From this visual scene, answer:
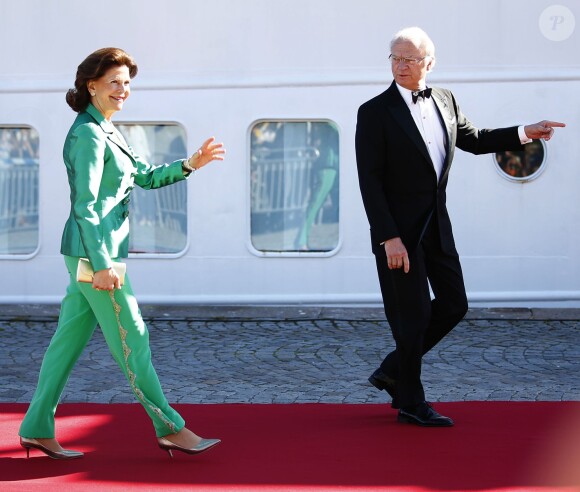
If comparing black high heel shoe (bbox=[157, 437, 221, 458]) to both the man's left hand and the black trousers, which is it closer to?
the black trousers

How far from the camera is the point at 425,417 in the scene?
5883 mm

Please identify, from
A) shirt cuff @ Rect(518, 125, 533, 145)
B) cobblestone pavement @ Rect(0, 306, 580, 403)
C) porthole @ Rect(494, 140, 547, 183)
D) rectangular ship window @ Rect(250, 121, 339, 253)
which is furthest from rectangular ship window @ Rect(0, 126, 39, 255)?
shirt cuff @ Rect(518, 125, 533, 145)

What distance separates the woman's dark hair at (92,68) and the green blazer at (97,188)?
0.05 metres

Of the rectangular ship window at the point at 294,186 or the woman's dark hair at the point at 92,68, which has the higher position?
the woman's dark hair at the point at 92,68

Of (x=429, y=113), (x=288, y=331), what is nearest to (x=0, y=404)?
(x=429, y=113)

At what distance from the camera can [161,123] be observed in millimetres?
11273

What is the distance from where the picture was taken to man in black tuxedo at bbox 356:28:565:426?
574cm

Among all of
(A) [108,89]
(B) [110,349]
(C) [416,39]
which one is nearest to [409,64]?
(C) [416,39]

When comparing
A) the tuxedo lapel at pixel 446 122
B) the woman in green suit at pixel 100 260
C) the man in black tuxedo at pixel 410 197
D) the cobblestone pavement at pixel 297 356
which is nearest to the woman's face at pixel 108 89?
the woman in green suit at pixel 100 260

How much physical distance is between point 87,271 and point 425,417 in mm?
1903

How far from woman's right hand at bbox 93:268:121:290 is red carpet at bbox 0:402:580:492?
2.49ft

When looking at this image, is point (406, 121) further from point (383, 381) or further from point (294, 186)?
point (294, 186)

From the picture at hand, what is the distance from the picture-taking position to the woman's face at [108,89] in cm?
504

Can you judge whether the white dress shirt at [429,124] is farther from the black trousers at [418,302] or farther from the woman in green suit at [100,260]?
the woman in green suit at [100,260]
